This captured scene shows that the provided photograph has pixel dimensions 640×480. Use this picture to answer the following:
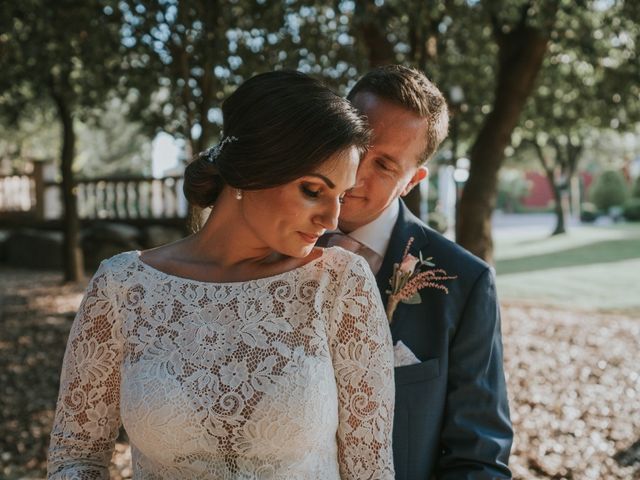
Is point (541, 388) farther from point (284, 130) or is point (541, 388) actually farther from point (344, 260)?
point (284, 130)

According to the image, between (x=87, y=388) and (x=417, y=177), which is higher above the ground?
(x=417, y=177)

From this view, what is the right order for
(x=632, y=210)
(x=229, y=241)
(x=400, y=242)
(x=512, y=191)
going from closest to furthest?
(x=229, y=241) → (x=400, y=242) → (x=632, y=210) → (x=512, y=191)

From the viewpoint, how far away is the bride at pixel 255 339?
2.02 metres

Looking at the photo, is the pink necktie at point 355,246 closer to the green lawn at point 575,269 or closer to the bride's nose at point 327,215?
the bride's nose at point 327,215

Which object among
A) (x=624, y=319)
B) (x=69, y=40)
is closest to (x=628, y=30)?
(x=624, y=319)

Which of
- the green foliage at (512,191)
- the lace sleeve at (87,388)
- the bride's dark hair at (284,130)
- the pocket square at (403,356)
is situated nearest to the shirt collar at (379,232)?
the pocket square at (403,356)

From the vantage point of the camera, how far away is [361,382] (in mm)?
2113

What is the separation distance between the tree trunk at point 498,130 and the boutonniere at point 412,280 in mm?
8177

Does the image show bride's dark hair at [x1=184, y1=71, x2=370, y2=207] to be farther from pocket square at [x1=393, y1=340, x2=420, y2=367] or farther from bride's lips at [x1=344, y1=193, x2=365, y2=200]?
pocket square at [x1=393, y1=340, x2=420, y2=367]

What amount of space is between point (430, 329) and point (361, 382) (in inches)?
16.8

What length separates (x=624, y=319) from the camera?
13.0m

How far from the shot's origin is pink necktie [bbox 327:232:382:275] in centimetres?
268

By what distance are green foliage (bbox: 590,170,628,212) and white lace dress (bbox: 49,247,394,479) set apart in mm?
48841

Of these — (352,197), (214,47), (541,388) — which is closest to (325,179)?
A: (352,197)
